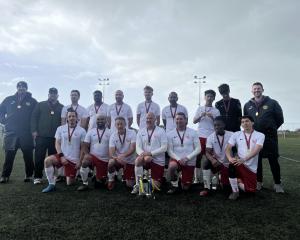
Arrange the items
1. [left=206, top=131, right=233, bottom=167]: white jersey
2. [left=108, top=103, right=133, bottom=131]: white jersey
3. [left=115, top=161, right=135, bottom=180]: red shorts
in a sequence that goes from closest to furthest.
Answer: [left=206, top=131, right=233, bottom=167]: white jersey < [left=115, top=161, right=135, bottom=180]: red shorts < [left=108, top=103, right=133, bottom=131]: white jersey

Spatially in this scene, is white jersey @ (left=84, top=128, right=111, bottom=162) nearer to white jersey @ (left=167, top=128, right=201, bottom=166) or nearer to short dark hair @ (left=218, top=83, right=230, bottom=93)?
white jersey @ (left=167, top=128, right=201, bottom=166)

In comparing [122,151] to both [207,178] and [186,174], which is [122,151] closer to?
[186,174]

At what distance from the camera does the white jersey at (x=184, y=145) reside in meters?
6.52

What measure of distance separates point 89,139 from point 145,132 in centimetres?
135

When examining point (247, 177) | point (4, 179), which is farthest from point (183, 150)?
point (4, 179)

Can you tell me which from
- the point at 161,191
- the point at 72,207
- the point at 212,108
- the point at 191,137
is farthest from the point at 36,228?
the point at 212,108

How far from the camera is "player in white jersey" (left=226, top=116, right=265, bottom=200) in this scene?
19.1ft

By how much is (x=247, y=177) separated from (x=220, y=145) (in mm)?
869

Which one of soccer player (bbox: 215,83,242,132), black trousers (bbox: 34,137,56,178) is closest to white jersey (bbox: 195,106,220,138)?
soccer player (bbox: 215,83,242,132)

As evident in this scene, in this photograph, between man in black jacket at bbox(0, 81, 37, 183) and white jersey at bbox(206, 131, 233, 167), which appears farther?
man in black jacket at bbox(0, 81, 37, 183)

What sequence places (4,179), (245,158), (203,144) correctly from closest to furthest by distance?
(245,158) → (203,144) → (4,179)

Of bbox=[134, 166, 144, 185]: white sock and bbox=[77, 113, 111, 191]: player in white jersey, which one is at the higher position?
bbox=[77, 113, 111, 191]: player in white jersey

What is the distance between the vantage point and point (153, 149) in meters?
6.57

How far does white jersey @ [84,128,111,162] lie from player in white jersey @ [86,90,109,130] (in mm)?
985
